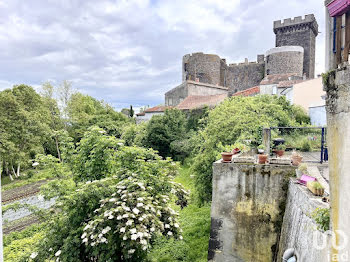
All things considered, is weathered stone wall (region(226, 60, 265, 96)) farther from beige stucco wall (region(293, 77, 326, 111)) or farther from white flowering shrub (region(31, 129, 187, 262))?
white flowering shrub (region(31, 129, 187, 262))

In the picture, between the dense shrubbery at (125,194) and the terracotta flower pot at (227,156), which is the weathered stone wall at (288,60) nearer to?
the dense shrubbery at (125,194)

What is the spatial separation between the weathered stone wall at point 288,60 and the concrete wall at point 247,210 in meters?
27.3

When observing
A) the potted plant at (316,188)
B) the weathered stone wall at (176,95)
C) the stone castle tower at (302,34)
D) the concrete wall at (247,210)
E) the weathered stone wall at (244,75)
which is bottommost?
the concrete wall at (247,210)

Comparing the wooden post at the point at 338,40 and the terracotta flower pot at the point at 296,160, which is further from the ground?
the wooden post at the point at 338,40

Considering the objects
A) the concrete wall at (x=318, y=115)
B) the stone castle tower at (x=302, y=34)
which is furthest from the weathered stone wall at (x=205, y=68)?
the concrete wall at (x=318, y=115)

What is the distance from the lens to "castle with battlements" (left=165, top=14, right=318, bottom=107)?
2878cm

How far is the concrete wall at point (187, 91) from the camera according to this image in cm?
3161

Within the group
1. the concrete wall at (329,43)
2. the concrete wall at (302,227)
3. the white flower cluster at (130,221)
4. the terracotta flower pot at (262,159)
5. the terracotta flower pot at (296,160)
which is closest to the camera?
the concrete wall at (329,43)

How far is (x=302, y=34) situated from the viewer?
29.8 meters

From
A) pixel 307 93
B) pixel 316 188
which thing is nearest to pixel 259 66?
pixel 307 93

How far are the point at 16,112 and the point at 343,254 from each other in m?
27.1

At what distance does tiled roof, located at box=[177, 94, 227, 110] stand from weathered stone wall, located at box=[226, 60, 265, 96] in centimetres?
604

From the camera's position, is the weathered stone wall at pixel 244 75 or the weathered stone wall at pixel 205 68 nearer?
the weathered stone wall at pixel 244 75

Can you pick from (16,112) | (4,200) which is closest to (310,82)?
(4,200)
